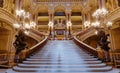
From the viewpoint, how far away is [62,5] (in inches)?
883

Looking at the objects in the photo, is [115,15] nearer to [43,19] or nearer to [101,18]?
[101,18]

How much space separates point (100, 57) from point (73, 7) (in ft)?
53.9

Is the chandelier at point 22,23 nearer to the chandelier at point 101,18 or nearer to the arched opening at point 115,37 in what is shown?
the chandelier at point 101,18

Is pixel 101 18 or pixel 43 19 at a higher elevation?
pixel 43 19

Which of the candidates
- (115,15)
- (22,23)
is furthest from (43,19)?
(115,15)

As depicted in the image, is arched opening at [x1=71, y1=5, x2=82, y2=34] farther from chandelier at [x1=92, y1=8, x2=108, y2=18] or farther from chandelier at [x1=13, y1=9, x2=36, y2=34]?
chandelier at [x1=92, y1=8, x2=108, y2=18]

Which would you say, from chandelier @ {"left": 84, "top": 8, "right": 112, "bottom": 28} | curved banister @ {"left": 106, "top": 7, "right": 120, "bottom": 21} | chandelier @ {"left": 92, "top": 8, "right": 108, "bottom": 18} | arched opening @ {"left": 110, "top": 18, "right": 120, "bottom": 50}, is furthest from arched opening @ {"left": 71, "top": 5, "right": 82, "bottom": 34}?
curved banister @ {"left": 106, "top": 7, "right": 120, "bottom": 21}

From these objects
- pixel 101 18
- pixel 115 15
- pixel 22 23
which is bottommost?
pixel 22 23

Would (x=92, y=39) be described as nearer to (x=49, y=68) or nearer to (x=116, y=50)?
(x=116, y=50)

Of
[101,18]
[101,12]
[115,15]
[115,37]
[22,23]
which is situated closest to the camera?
[115,15]

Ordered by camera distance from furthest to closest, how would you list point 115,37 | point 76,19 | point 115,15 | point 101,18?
point 76,19
point 101,18
point 115,37
point 115,15

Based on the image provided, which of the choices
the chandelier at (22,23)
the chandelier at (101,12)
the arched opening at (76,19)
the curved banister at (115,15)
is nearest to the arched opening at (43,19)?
the arched opening at (76,19)

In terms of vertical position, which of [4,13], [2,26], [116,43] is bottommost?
[116,43]

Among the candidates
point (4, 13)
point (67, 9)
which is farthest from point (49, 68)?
point (67, 9)
